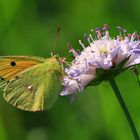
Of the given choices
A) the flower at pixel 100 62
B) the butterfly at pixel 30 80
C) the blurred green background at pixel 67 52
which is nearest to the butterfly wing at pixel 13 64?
the butterfly at pixel 30 80

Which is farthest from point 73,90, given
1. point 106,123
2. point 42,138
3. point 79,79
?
point 42,138

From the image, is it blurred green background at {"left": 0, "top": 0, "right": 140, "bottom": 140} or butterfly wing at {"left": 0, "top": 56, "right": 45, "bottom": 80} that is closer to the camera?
butterfly wing at {"left": 0, "top": 56, "right": 45, "bottom": 80}

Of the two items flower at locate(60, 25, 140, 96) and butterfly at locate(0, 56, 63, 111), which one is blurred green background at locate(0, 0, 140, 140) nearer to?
butterfly at locate(0, 56, 63, 111)

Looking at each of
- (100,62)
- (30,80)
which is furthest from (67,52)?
(100,62)

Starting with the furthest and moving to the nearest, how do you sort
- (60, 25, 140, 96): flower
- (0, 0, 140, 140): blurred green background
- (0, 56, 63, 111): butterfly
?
(0, 0, 140, 140): blurred green background, (0, 56, 63, 111): butterfly, (60, 25, 140, 96): flower

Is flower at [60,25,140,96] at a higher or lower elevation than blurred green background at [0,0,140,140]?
lower

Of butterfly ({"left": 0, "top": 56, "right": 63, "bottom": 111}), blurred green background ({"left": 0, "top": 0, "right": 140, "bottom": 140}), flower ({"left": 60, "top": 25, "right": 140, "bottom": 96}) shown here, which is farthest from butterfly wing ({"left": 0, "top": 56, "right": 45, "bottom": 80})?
blurred green background ({"left": 0, "top": 0, "right": 140, "bottom": 140})

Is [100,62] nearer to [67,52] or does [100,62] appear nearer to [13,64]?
[13,64]

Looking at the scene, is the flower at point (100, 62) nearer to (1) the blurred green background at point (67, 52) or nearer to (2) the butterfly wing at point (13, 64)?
(2) the butterfly wing at point (13, 64)
